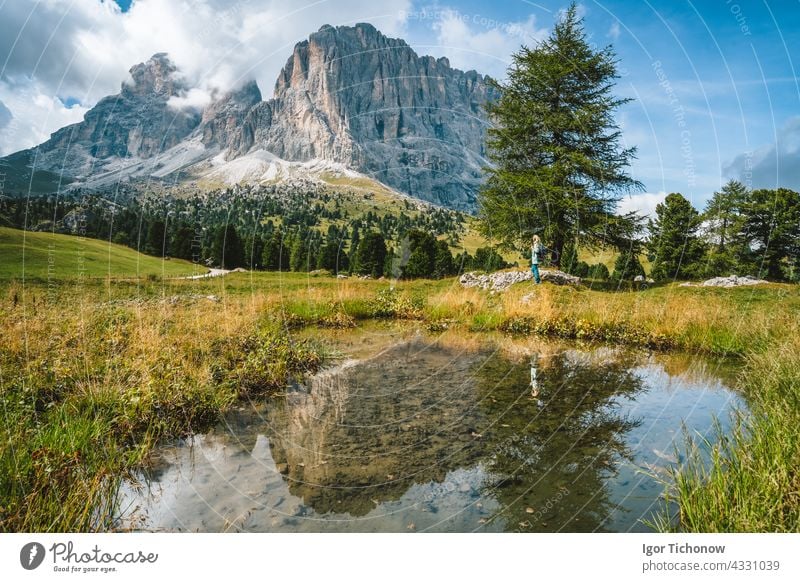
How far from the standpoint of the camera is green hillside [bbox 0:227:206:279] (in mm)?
9086

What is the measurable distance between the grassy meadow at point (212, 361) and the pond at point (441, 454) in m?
0.44

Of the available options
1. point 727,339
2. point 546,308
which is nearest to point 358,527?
point 727,339

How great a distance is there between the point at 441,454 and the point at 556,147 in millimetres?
18718

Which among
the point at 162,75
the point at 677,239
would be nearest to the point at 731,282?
the point at 677,239

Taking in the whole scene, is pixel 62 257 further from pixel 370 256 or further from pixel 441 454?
pixel 370 256

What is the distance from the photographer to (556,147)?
1970 centimetres

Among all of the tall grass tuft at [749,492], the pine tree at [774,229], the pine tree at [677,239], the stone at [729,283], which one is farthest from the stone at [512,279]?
the tall grass tuft at [749,492]

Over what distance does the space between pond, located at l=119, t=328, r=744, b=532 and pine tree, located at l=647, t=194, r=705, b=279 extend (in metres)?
24.9

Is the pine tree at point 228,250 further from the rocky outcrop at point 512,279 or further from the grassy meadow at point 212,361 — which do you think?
the rocky outcrop at point 512,279

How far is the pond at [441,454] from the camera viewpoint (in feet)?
11.3

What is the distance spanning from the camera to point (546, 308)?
13.0 metres

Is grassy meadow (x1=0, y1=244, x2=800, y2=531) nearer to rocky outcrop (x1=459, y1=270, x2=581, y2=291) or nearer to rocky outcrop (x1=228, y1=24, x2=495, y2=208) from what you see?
rocky outcrop (x1=459, y1=270, x2=581, y2=291)
